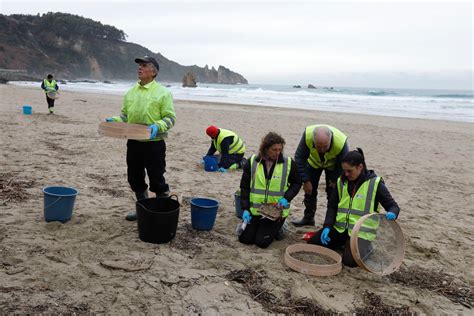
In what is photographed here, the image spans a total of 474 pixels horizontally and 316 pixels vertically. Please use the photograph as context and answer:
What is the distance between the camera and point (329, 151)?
15.7 ft

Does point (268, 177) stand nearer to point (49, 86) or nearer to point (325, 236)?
point (325, 236)

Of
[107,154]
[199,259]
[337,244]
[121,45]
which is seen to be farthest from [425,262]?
[121,45]

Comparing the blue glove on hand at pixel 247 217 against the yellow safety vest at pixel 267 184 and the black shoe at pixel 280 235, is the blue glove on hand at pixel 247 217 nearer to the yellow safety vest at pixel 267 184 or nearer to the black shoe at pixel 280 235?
the yellow safety vest at pixel 267 184

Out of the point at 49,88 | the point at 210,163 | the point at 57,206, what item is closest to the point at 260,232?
the point at 57,206

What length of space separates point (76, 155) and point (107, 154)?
60 centimetres

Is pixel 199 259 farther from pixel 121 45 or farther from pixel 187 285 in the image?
pixel 121 45

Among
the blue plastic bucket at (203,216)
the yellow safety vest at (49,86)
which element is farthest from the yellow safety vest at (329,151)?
the yellow safety vest at (49,86)

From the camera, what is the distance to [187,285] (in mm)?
3357

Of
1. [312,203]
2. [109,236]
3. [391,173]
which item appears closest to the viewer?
[109,236]

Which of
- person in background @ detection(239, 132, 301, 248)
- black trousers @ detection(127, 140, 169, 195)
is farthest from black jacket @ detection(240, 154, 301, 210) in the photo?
black trousers @ detection(127, 140, 169, 195)

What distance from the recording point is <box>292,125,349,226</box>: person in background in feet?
15.0

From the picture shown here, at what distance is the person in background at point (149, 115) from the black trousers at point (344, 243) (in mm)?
1891

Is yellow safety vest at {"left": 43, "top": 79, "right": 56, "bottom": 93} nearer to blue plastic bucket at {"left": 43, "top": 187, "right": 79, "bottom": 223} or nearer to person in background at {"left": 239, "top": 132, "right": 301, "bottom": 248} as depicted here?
blue plastic bucket at {"left": 43, "top": 187, "right": 79, "bottom": 223}

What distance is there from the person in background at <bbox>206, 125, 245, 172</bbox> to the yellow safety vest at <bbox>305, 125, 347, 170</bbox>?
2.73 metres
